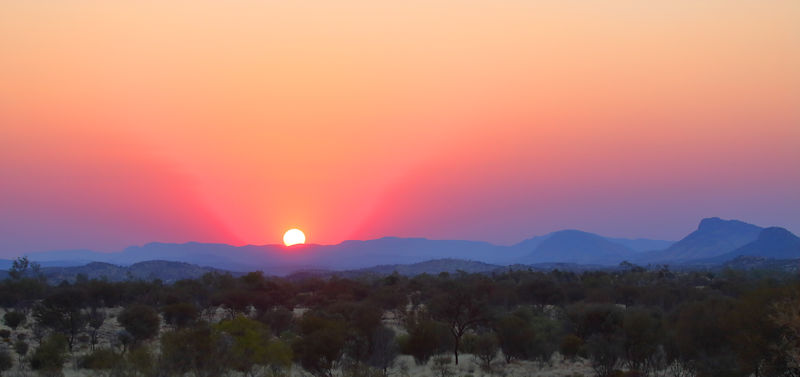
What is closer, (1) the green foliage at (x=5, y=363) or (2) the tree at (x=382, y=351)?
(1) the green foliage at (x=5, y=363)

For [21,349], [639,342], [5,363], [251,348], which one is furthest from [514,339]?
[21,349]

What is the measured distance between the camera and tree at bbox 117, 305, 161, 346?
42.2 meters

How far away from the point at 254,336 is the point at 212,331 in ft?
6.61

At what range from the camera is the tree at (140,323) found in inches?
1661

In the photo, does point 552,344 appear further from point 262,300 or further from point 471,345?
point 262,300

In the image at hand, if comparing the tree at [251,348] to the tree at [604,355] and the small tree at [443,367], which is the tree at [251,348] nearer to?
the small tree at [443,367]

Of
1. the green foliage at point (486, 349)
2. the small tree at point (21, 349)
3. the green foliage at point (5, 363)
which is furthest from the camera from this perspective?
the small tree at point (21, 349)

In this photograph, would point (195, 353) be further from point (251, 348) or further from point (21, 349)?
point (21, 349)

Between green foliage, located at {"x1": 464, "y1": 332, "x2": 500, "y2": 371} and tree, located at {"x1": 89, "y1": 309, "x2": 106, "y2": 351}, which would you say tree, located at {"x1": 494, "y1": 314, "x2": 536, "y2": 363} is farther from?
tree, located at {"x1": 89, "y1": 309, "x2": 106, "y2": 351}

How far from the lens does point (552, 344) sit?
133 feet

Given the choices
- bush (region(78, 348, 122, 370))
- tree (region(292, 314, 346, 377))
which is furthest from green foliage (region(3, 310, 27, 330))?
tree (region(292, 314, 346, 377))

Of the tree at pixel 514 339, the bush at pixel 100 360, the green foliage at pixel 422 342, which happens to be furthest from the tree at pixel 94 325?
the tree at pixel 514 339

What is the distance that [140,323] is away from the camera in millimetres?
42875

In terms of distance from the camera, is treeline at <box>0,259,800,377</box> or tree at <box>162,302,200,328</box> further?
tree at <box>162,302,200,328</box>
